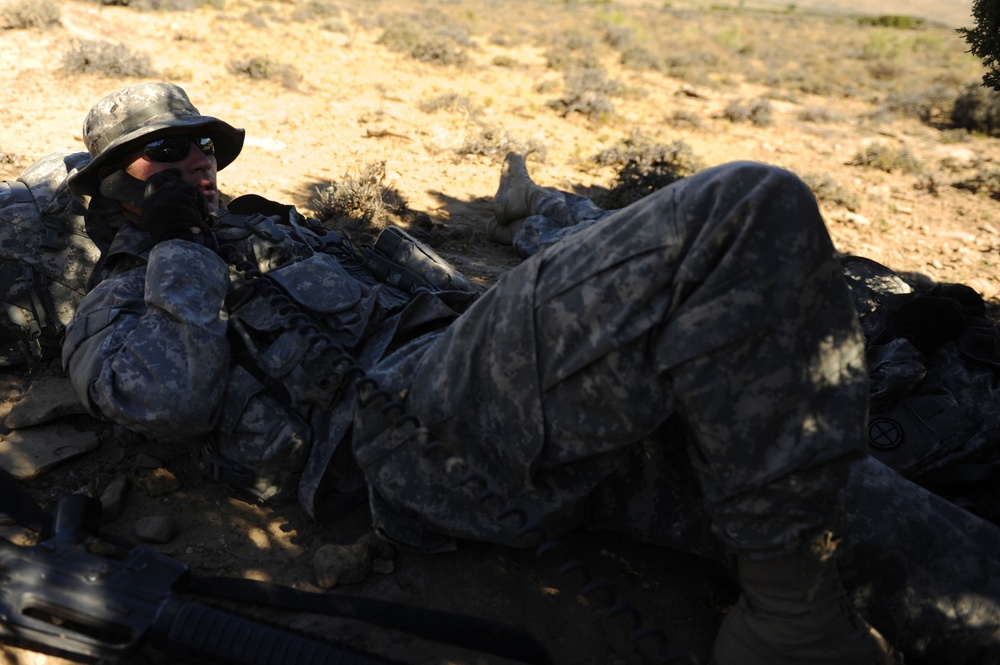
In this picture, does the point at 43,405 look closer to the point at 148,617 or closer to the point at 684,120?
the point at 148,617

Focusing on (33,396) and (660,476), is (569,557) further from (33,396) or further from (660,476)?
(33,396)

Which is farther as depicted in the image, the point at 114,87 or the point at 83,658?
the point at 114,87

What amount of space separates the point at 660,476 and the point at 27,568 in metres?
1.89

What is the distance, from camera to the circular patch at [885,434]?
281 centimetres

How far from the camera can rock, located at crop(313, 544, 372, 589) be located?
254cm

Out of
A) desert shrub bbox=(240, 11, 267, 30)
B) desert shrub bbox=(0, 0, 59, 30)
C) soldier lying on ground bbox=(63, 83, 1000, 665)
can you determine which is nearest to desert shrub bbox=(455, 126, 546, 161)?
soldier lying on ground bbox=(63, 83, 1000, 665)

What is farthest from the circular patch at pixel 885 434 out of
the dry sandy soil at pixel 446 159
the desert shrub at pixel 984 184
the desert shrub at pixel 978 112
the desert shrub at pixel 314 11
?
the desert shrub at pixel 314 11

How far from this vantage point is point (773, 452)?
6.24 ft

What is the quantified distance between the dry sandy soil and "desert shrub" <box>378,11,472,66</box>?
18 centimetres

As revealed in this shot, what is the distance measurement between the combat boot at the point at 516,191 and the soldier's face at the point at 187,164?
2117 mm

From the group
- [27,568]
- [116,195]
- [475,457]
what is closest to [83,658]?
[27,568]

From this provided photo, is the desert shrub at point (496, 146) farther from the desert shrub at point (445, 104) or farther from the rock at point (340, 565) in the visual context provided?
the rock at point (340, 565)

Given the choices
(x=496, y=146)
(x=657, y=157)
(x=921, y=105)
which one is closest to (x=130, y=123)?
(x=496, y=146)

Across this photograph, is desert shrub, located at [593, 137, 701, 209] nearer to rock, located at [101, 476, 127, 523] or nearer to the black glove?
the black glove
